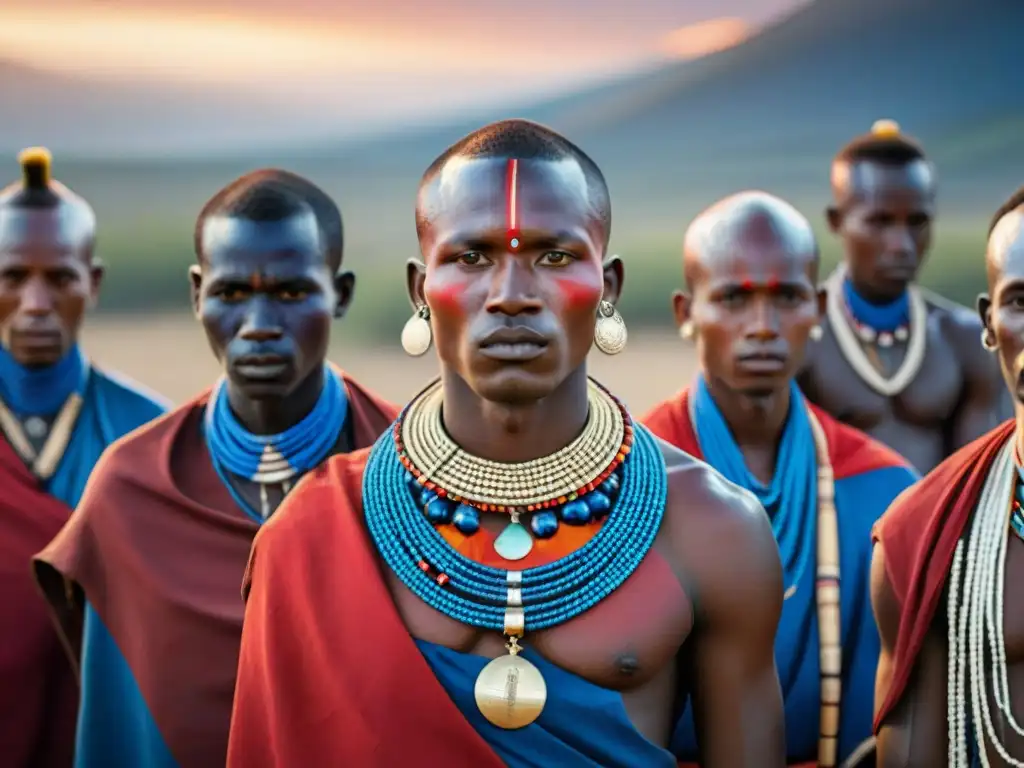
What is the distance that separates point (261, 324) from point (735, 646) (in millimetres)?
1957

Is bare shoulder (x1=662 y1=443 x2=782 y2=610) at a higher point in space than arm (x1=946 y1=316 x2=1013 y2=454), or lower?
lower

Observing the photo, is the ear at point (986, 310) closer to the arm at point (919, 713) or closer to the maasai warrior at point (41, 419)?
the arm at point (919, 713)

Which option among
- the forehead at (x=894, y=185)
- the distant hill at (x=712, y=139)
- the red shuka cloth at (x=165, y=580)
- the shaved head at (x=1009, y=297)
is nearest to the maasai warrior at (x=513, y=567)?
the shaved head at (x=1009, y=297)

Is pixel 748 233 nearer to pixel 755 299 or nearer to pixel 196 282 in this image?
pixel 755 299

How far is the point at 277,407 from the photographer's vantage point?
15.2 ft

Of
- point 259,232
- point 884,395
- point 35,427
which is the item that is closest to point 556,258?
point 259,232

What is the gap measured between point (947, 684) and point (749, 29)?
33.9ft

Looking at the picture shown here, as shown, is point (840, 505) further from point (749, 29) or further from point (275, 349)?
point (749, 29)

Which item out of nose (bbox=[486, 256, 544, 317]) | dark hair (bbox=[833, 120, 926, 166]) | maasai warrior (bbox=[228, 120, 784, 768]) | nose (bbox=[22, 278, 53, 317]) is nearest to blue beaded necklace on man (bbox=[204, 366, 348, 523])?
nose (bbox=[22, 278, 53, 317])

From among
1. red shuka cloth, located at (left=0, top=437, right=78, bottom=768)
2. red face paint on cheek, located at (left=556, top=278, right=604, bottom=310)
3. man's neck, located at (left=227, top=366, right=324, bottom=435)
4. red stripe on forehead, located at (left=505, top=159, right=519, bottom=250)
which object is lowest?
red shuka cloth, located at (left=0, top=437, right=78, bottom=768)

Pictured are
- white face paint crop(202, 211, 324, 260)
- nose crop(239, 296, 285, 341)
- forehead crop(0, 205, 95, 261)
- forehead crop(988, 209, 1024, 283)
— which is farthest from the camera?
forehead crop(0, 205, 95, 261)

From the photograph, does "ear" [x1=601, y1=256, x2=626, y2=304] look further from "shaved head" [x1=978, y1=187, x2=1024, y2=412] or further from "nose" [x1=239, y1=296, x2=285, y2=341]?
"nose" [x1=239, y1=296, x2=285, y2=341]

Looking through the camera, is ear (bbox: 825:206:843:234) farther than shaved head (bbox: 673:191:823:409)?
Yes

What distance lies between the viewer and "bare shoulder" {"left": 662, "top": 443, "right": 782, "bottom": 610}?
9.87ft
